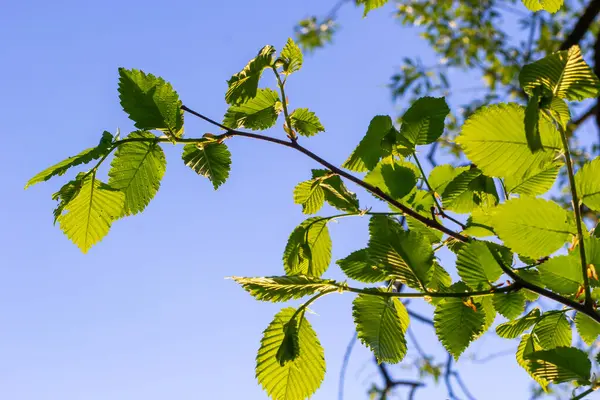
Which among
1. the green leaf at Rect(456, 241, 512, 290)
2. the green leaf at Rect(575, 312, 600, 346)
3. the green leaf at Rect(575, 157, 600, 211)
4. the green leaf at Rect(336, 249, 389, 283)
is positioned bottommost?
the green leaf at Rect(575, 312, 600, 346)

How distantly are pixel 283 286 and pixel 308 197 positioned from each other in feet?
0.84

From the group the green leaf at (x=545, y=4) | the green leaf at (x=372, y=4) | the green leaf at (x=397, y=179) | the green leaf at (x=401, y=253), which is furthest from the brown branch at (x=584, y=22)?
the green leaf at (x=401, y=253)

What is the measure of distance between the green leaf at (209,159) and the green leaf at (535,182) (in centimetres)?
40

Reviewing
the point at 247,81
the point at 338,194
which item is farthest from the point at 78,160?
the point at 338,194

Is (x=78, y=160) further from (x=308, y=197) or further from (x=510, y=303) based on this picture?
(x=510, y=303)

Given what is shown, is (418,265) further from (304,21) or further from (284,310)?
(304,21)

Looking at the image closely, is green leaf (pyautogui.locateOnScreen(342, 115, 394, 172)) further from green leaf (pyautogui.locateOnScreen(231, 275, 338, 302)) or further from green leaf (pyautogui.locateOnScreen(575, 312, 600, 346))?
green leaf (pyautogui.locateOnScreen(575, 312, 600, 346))

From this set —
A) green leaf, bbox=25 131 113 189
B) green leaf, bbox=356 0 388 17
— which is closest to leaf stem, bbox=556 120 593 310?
green leaf, bbox=356 0 388 17

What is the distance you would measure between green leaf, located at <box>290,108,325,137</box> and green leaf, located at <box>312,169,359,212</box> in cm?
8

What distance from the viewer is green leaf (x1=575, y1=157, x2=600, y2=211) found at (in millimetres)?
707

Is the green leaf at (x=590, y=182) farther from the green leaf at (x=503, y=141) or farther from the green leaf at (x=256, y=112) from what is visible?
the green leaf at (x=256, y=112)

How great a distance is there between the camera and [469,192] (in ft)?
2.78

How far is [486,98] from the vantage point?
17.3ft

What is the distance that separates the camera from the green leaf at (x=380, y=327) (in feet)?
2.55
